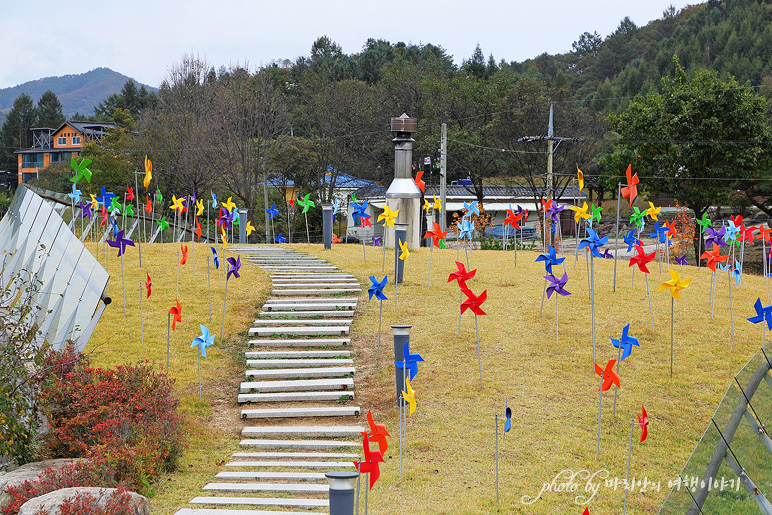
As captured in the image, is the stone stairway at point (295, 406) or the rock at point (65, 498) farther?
the stone stairway at point (295, 406)

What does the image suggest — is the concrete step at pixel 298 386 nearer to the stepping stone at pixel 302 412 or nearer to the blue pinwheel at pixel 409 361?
the stepping stone at pixel 302 412

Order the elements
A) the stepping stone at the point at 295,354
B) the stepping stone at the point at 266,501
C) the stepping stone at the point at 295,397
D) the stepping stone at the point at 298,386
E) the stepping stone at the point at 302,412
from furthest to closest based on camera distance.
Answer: the stepping stone at the point at 295,354 < the stepping stone at the point at 298,386 < the stepping stone at the point at 295,397 < the stepping stone at the point at 302,412 < the stepping stone at the point at 266,501

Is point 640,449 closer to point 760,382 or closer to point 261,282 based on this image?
point 760,382

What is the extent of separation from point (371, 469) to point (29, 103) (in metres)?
86.3

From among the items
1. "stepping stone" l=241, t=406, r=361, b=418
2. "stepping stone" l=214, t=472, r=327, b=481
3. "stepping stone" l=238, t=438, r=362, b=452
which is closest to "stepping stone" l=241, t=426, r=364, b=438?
"stepping stone" l=238, t=438, r=362, b=452

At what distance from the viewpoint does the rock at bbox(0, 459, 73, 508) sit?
274 inches

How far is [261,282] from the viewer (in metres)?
16.8

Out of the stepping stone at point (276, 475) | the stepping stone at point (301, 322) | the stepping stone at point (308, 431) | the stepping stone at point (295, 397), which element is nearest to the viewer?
the stepping stone at point (276, 475)

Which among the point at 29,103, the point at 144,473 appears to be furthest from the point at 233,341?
the point at 29,103

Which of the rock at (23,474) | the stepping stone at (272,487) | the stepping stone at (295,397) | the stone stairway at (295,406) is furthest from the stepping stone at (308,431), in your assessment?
the rock at (23,474)

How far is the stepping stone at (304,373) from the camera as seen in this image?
11617mm

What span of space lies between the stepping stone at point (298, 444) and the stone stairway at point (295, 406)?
0.01 meters

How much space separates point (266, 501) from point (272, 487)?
1.51ft

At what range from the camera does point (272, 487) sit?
25.6ft
